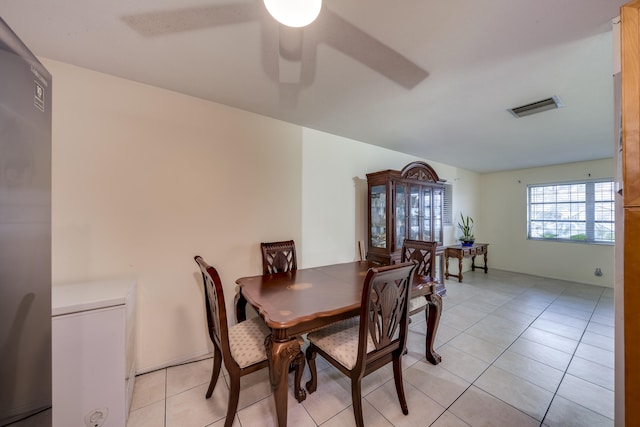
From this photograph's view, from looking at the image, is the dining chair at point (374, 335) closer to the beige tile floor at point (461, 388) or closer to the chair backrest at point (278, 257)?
the beige tile floor at point (461, 388)

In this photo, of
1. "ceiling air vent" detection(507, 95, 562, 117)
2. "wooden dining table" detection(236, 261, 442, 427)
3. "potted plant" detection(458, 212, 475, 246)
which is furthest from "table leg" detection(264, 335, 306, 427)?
"potted plant" detection(458, 212, 475, 246)

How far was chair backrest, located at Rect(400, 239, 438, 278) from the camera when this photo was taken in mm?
2355

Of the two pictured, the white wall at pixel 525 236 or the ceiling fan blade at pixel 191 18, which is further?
the white wall at pixel 525 236

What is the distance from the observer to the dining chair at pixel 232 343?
4.10 feet

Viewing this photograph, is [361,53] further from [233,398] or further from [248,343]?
[233,398]

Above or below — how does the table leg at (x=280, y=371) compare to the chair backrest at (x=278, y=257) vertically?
below

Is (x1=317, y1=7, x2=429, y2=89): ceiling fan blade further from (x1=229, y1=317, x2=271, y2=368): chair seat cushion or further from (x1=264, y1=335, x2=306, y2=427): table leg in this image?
(x1=229, y1=317, x2=271, y2=368): chair seat cushion

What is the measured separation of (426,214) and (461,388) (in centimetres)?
249

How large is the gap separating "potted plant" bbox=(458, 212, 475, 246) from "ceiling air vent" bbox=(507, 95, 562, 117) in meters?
3.02

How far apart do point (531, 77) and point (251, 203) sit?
2564 millimetres

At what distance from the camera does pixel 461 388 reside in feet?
5.59

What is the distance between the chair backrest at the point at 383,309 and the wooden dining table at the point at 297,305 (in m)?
0.15

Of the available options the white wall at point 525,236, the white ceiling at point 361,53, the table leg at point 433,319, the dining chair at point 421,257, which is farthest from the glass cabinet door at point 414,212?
the white wall at point 525,236

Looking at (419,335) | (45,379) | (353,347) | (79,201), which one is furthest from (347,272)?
(79,201)
